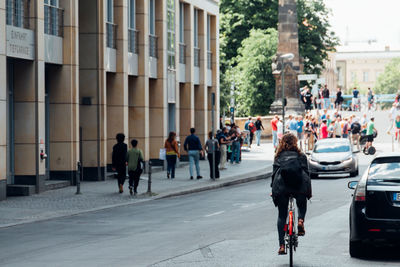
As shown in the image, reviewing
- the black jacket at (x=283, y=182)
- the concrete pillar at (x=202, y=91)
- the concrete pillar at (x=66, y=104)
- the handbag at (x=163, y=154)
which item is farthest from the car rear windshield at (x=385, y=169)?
the concrete pillar at (x=202, y=91)

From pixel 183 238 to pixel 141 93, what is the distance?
20859mm

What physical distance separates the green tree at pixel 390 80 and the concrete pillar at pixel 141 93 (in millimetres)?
157883

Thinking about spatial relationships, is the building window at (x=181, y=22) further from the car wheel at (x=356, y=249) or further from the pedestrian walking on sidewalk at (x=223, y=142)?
the car wheel at (x=356, y=249)

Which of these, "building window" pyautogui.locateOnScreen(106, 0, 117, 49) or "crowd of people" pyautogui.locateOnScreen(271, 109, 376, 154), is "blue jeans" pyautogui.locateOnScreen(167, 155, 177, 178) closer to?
"building window" pyautogui.locateOnScreen(106, 0, 117, 49)

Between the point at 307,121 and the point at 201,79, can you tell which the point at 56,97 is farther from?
the point at 307,121

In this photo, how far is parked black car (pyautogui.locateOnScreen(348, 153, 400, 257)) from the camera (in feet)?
39.1

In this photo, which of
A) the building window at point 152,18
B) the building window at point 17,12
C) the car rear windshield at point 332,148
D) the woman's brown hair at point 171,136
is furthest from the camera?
the building window at point 152,18

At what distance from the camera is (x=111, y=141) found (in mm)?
33781

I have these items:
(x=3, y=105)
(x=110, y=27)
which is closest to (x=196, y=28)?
(x=110, y=27)

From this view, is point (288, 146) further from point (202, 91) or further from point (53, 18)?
point (202, 91)

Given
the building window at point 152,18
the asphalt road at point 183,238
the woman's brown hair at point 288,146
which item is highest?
the building window at point 152,18

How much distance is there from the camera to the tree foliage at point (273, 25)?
73250 millimetres

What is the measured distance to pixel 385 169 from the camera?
12.3m

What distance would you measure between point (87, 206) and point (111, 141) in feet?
37.1
